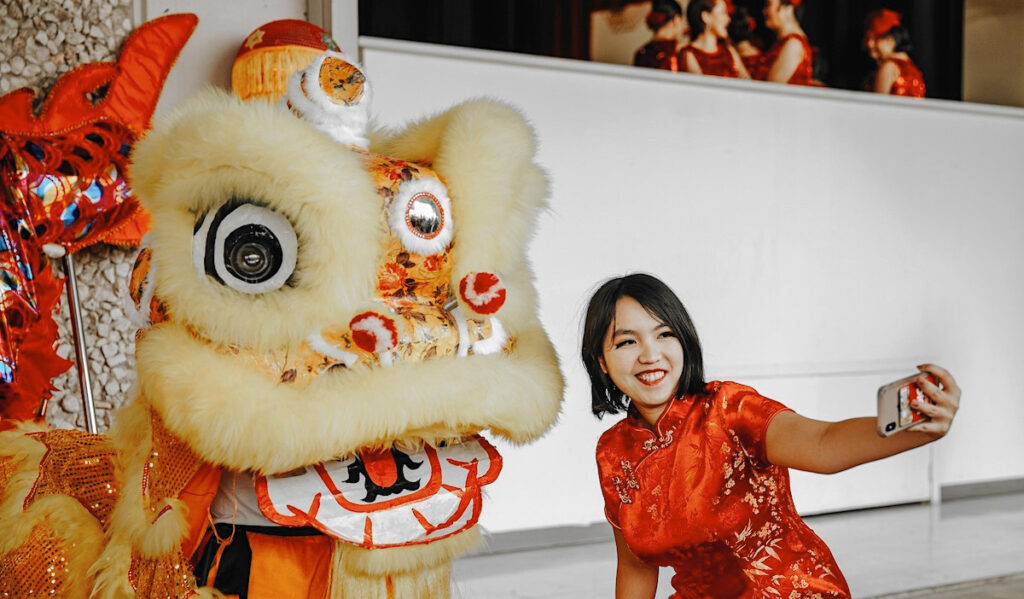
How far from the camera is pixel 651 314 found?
4.91ft

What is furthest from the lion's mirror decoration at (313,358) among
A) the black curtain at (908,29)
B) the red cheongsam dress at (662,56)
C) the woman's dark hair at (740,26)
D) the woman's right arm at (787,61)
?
the black curtain at (908,29)

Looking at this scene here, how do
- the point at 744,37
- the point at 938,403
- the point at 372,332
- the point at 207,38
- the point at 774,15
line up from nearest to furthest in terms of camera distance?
the point at 938,403 → the point at 372,332 → the point at 207,38 → the point at 774,15 → the point at 744,37

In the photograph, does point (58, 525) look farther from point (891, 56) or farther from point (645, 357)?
point (891, 56)

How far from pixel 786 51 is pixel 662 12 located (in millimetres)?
496

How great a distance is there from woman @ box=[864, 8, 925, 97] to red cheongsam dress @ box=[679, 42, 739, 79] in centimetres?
70

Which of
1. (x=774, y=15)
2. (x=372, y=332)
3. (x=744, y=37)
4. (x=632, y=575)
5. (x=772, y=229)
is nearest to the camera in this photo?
(x=372, y=332)

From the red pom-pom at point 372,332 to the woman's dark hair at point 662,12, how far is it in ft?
8.72

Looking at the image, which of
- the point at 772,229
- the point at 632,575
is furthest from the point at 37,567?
the point at 772,229

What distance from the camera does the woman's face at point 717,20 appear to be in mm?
3628

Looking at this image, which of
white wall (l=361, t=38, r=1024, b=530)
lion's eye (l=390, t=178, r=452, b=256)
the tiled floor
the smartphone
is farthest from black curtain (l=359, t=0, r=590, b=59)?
the smartphone

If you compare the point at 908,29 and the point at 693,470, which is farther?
the point at 908,29

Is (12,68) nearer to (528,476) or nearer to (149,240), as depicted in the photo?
(149,240)

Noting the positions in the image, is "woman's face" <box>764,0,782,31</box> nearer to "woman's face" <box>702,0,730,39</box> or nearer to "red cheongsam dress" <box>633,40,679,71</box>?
"woman's face" <box>702,0,730,39</box>

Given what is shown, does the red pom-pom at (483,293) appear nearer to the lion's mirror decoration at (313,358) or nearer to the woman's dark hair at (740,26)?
the lion's mirror decoration at (313,358)
